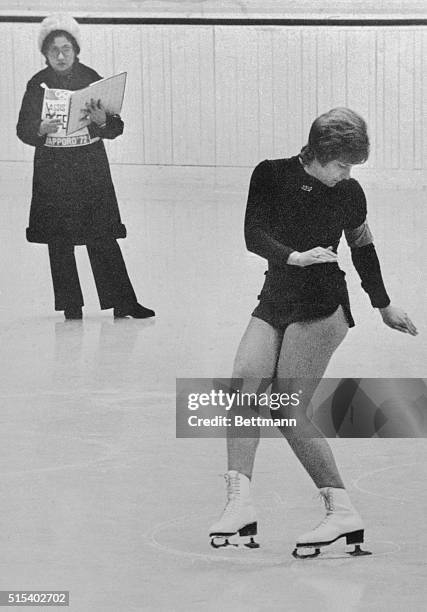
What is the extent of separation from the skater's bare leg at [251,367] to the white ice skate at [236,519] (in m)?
0.02

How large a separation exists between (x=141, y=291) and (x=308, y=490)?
1.15 meters

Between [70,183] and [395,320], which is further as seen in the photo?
[70,183]

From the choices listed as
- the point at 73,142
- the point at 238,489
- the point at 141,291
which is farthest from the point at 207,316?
the point at 238,489

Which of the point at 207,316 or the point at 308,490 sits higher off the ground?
the point at 207,316

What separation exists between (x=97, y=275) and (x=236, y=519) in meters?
1.47

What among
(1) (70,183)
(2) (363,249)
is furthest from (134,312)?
(2) (363,249)

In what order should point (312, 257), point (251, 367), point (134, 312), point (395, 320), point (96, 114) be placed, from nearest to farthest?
point (312, 257), point (251, 367), point (395, 320), point (96, 114), point (134, 312)

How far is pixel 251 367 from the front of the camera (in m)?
3.35

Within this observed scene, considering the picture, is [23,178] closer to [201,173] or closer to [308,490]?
[201,173]

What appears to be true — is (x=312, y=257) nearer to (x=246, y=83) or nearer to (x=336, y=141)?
(x=336, y=141)

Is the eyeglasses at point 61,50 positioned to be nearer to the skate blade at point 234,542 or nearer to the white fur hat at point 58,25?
the white fur hat at point 58,25

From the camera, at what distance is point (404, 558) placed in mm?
3279

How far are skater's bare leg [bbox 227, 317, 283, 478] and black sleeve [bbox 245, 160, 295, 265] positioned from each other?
0.46ft

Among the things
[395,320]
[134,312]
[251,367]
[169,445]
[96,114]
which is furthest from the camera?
→ [134,312]
